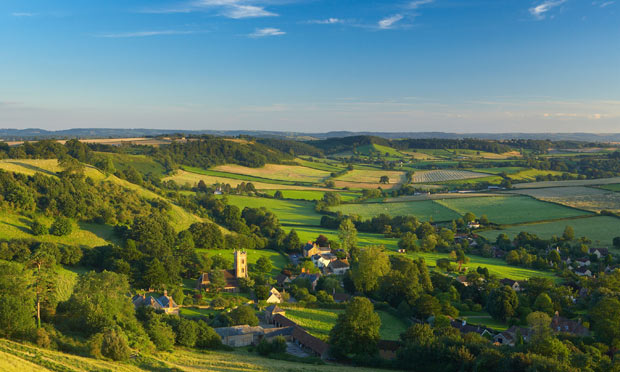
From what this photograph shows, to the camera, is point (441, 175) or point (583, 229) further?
point (441, 175)

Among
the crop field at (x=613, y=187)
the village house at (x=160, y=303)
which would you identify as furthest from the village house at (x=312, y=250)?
the crop field at (x=613, y=187)

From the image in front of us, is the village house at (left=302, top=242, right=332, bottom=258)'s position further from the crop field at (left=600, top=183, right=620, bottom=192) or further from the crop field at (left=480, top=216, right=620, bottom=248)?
the crop field at (left=600, top=183, right=620, bottom=192)

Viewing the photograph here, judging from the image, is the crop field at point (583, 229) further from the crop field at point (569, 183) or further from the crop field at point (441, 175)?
the crop field at point (441, 175)

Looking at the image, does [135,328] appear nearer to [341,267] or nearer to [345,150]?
[341,267]

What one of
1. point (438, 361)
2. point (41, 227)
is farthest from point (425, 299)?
point (41, 227)

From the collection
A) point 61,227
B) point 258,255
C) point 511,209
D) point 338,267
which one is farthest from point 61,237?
point 511,209

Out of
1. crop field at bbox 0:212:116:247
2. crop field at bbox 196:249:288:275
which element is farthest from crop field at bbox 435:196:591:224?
crop field at bbox 0:212:116:247

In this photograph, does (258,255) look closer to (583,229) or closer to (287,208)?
(287,208)
